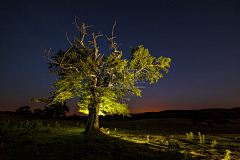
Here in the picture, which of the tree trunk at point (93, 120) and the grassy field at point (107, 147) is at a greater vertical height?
the tree trunk at point (93, 120)

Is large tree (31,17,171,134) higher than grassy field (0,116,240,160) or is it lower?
higher

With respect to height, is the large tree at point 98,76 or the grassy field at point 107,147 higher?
the large tree at point 98,76

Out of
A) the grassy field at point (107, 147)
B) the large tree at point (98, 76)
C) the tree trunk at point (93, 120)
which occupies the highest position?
the large tree at point (98, 76)

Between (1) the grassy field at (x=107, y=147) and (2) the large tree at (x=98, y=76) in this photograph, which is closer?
(1) the grassy field at (x=107, y=147)

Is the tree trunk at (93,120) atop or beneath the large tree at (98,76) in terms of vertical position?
beneath

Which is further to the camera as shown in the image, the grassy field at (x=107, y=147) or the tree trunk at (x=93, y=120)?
the tree trunk at (x=93, y=120)

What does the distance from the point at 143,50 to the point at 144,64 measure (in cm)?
151

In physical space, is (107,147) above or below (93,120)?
below

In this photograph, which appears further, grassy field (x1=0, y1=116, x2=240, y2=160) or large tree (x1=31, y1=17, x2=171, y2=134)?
large tree (x1=31, y1=17, x2=171, y2=134)

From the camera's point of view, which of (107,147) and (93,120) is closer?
(107,147)

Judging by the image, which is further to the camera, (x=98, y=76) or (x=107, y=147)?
(x=98, y=76)

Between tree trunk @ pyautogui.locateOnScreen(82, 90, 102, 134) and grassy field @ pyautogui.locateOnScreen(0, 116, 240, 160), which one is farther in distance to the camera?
tree trunk @ pyautogui.locateOnScreen(82, 90, 102, 134)

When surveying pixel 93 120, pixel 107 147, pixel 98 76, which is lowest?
pixel 107 147

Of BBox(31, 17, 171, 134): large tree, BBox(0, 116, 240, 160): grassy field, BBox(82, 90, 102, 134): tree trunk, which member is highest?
BBox(31, 17, 171, 134): large tree
